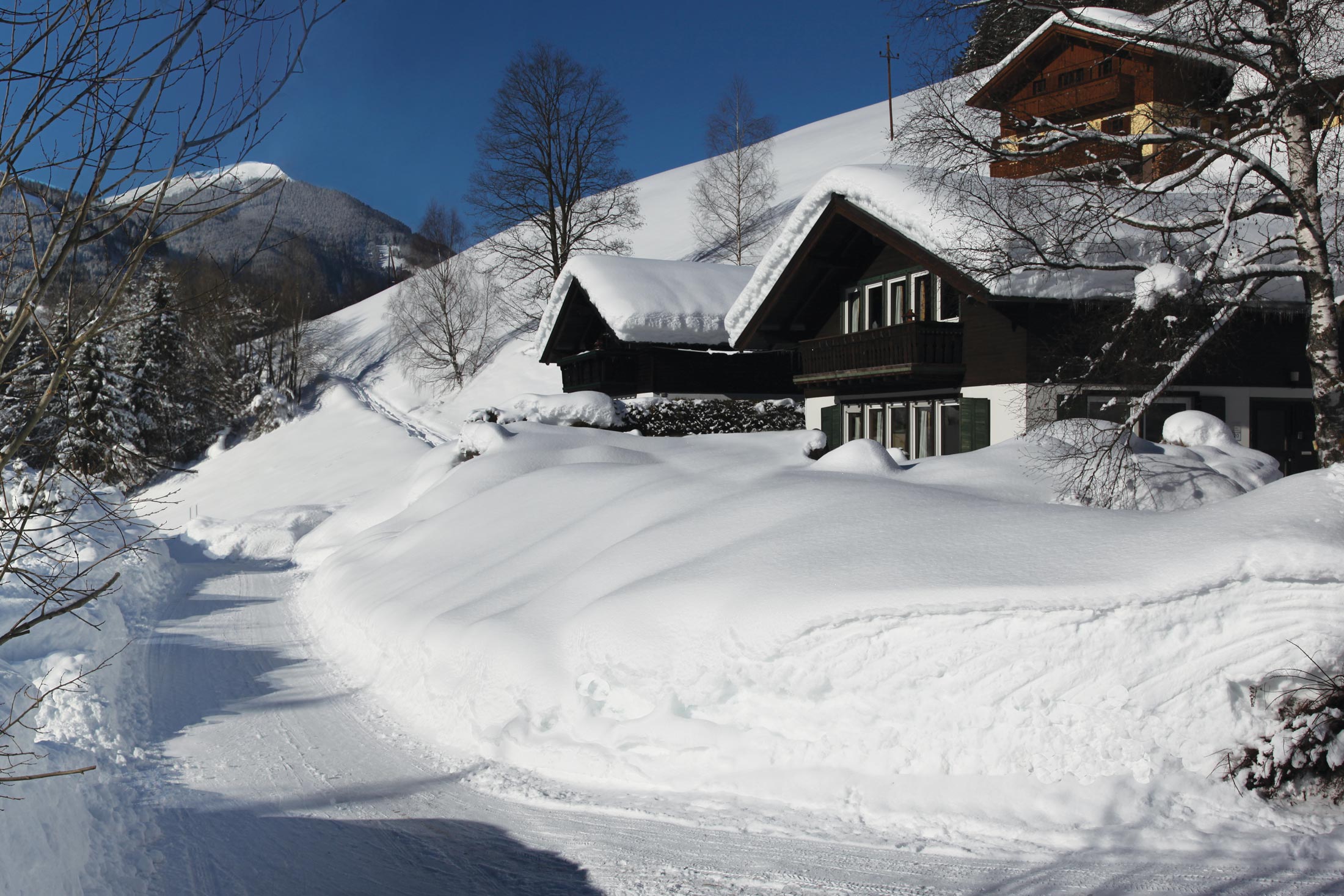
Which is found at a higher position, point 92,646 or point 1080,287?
point 1080,287

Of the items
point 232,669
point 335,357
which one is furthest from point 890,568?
point 335,357

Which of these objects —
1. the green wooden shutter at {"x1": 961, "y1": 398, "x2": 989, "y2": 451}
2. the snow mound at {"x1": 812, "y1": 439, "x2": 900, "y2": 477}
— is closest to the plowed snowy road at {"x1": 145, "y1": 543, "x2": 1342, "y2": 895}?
the snow mound at {"x1": 812, "y1": 439, "x2": 900, "y2": 477}

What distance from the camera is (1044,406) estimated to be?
565 inches

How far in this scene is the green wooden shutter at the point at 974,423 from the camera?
15.3 m

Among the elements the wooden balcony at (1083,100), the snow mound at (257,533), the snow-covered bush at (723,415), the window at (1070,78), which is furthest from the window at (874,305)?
the snow mound at (257,533)

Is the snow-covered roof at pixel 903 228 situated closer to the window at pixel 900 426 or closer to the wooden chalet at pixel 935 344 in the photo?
the wooden chalet at pixel 935 344

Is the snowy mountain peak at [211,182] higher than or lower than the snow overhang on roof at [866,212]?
lower

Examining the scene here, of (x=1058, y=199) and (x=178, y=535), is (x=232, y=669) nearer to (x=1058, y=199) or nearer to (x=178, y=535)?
(x=1058, y=199)

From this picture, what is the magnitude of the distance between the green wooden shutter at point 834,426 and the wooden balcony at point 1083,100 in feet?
23.5

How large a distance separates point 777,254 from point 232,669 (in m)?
13.1

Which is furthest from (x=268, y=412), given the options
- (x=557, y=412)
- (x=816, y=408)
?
(x=816, y=408)

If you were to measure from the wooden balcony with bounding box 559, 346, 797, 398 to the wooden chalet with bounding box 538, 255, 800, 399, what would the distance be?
2cm

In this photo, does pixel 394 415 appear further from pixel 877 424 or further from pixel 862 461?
pixel 862 461

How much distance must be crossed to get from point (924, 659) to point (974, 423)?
10.4 m
